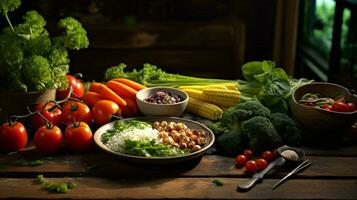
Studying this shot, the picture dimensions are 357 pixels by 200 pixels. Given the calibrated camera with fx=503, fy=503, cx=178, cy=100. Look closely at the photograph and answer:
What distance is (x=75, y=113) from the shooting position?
2055 mm

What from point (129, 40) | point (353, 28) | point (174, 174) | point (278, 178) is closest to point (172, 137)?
point (174, 174)

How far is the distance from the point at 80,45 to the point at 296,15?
2.49m

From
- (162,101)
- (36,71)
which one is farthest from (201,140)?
(36,71)

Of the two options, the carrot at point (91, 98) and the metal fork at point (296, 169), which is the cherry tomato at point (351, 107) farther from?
the carrot at point (91, 98)

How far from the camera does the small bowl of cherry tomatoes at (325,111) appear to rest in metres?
1.96

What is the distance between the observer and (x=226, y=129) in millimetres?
2055

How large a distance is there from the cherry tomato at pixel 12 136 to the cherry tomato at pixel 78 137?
162 mm

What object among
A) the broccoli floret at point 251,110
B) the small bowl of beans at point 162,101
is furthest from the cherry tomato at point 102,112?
the broccoli floret at point 251,110

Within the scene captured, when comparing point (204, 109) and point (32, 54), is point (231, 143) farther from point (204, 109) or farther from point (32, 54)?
point (32, 54)

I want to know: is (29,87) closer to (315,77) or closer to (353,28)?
(353,28)

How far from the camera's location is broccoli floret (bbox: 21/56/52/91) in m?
1.96

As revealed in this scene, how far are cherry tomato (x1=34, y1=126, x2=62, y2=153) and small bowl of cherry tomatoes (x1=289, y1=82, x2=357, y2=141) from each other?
959mm

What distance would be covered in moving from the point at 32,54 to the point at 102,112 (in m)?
0.37

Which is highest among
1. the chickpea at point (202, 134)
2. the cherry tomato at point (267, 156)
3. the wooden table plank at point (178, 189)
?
the chickpea at point (202, 134)
